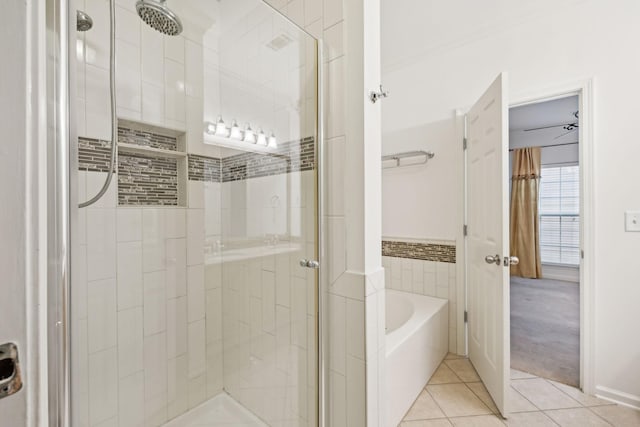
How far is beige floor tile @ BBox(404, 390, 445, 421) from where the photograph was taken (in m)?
1.59

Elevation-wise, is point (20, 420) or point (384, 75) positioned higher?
point (384, 75)

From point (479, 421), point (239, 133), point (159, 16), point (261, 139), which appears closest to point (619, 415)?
point (479, 421)

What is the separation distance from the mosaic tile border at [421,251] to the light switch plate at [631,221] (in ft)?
3.18

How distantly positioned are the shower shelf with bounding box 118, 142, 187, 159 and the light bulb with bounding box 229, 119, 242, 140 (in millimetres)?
239

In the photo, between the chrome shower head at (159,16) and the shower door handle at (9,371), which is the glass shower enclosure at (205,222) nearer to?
the chrome shower head at (159,16)

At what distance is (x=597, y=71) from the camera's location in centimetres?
170

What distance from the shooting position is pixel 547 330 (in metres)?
2.76

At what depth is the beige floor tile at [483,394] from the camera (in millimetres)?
1646

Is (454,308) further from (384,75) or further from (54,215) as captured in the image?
(54,215)

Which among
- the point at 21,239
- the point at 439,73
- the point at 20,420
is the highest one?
the point at 439,73

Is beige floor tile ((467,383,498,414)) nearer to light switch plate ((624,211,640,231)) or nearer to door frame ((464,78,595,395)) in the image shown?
door frame ((464,78,595,395))

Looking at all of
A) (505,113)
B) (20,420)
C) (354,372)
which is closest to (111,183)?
(20,420)

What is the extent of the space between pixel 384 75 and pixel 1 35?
2659 millimetres

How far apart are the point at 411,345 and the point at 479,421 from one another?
0.51 meters
